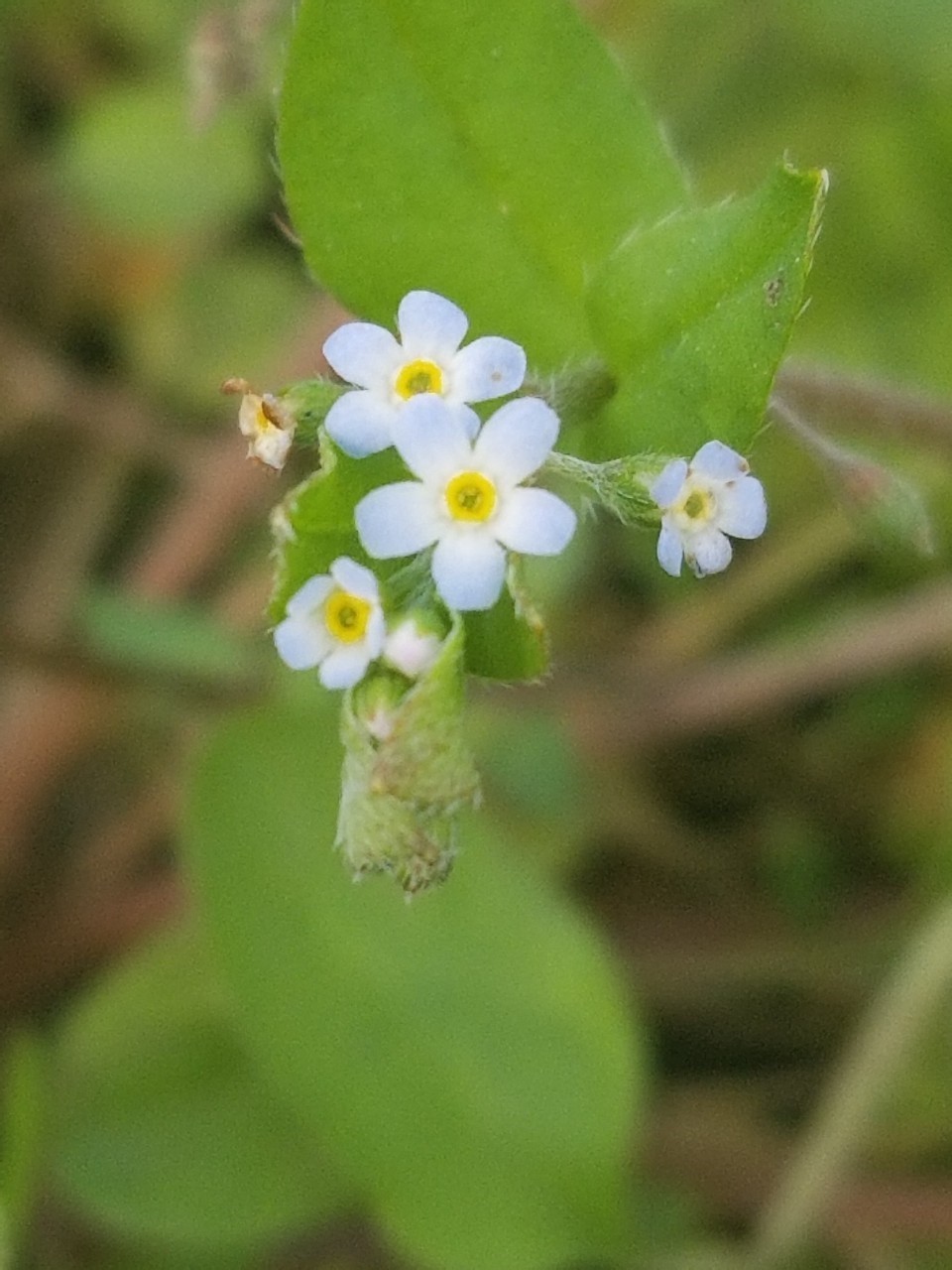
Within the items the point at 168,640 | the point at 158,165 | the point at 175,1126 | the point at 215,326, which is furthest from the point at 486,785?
the point at 158,165

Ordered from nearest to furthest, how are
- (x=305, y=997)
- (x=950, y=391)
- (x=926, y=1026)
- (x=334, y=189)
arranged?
(x=334, y=189) → (x=305, y=997) → (x=926, y=1026) → (x=950, y=391)

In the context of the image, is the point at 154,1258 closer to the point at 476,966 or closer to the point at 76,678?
the point at 476,966

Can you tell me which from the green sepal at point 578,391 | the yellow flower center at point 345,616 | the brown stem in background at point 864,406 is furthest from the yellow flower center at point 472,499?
the brown stem in background at point 864,406

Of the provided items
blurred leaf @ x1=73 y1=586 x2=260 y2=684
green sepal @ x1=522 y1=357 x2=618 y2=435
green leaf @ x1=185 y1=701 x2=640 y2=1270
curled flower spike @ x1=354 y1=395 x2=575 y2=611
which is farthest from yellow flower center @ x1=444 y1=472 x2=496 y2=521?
blurred leaf @ x1=73 y1=586 x2=260 y2=684

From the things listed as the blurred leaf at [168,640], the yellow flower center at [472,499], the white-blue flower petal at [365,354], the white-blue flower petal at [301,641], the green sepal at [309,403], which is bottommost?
the blurred leaf at [168,640]

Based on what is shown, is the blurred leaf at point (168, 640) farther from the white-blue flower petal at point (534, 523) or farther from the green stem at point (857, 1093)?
the white-blue flower petal at point (534, 523)

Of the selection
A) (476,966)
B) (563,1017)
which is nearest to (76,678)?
(476,966)
